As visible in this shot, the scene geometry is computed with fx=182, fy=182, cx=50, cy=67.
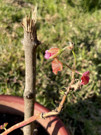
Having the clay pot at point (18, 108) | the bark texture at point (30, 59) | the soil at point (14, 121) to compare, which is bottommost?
the soil at point (14, 121)

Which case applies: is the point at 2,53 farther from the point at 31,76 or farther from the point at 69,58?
the point at 31,76

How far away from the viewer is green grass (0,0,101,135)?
1.37 m

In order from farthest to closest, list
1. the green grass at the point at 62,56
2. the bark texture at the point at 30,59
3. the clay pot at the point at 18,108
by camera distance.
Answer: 1. the green grass at the point at 62,56
2. the clay pot at the point at 18,108
3. the bark texture at the point at 30,59

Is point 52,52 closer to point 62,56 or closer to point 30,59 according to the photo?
point 30,59

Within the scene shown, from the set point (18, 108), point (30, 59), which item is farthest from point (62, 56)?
→ point (30, 59)

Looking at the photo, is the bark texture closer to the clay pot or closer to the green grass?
the clay pot

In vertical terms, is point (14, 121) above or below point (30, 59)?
below

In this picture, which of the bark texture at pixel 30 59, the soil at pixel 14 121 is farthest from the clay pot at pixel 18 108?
the bark texture at pixel 30 59

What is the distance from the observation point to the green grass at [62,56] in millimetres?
1365

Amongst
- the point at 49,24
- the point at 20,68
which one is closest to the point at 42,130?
the point at 20,68

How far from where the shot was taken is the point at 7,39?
5.66 ft

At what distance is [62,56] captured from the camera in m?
1.65

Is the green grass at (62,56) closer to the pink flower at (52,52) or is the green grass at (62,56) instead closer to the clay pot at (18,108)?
the clay pot at (18,108)

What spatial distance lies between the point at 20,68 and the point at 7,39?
1.27 feet
